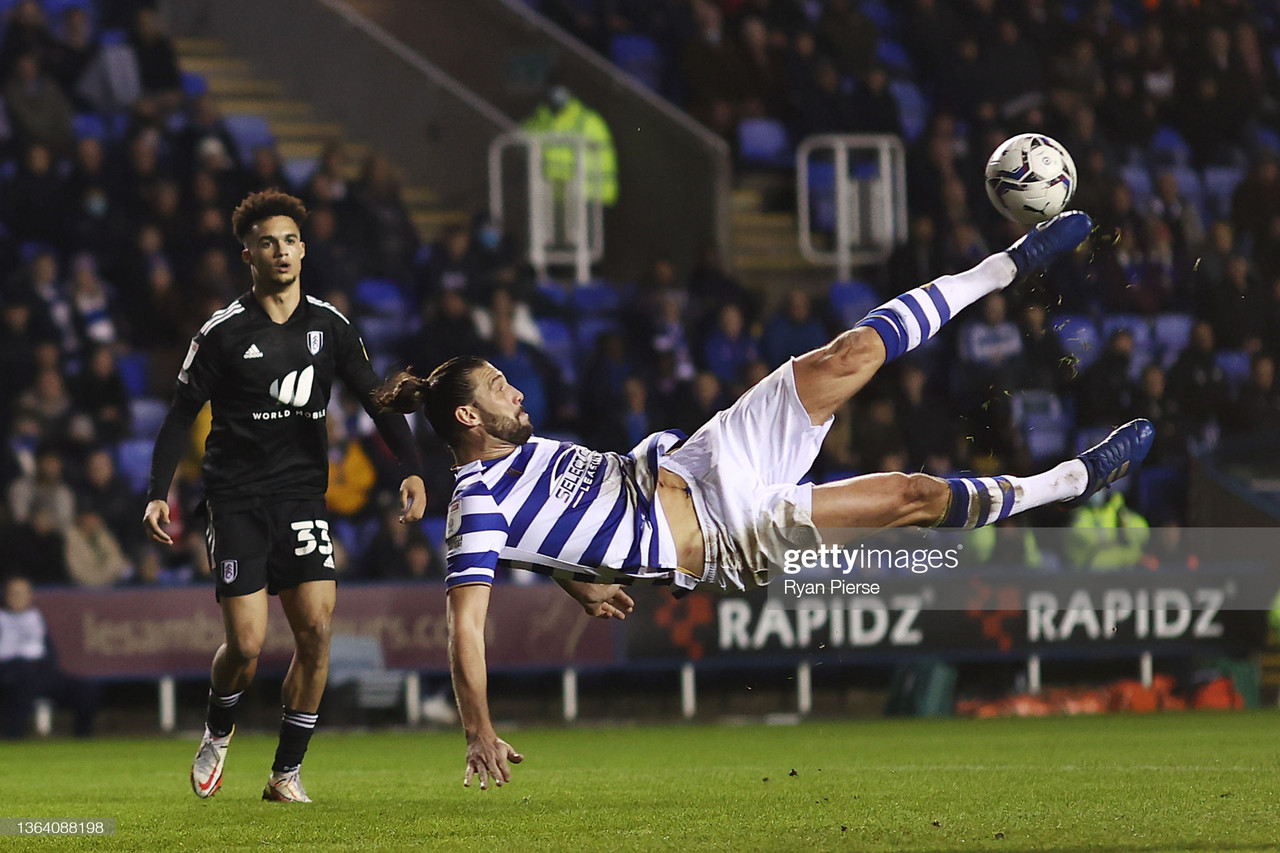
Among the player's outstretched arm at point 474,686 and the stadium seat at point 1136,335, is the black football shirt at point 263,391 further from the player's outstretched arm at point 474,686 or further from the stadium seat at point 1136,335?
the stadium seat at point 1136,335

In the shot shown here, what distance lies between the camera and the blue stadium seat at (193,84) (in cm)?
1580

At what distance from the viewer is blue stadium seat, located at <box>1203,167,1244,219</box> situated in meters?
16.6

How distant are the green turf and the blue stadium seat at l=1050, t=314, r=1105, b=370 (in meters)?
2.77

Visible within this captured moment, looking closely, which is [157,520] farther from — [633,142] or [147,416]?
[633,142]

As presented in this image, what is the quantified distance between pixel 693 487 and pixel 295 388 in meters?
→ 1.62

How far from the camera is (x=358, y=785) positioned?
25.8 ft

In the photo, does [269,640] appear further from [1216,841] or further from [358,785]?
[1216,841]

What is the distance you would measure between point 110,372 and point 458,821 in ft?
23.7

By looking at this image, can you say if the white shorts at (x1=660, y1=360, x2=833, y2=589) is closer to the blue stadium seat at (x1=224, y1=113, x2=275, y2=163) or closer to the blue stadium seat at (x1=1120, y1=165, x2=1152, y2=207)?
the blue stadium seat at (x1=224, y1=113, x2=275, y2=163)

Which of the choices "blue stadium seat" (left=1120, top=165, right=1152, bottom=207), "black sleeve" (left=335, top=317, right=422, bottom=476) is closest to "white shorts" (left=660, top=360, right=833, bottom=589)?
"black sleeve" (left=335, top=317, right=422, bottom=476)

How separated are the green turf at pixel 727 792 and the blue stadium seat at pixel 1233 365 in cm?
315

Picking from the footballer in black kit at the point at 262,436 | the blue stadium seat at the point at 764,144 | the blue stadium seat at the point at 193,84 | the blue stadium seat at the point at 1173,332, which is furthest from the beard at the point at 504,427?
the blue stadium seat at the point at 764,144

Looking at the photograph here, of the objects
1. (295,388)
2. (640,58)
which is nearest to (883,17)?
(640,58)

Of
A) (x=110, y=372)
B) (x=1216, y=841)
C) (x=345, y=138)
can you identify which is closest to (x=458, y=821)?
(x=1216, y=841)
